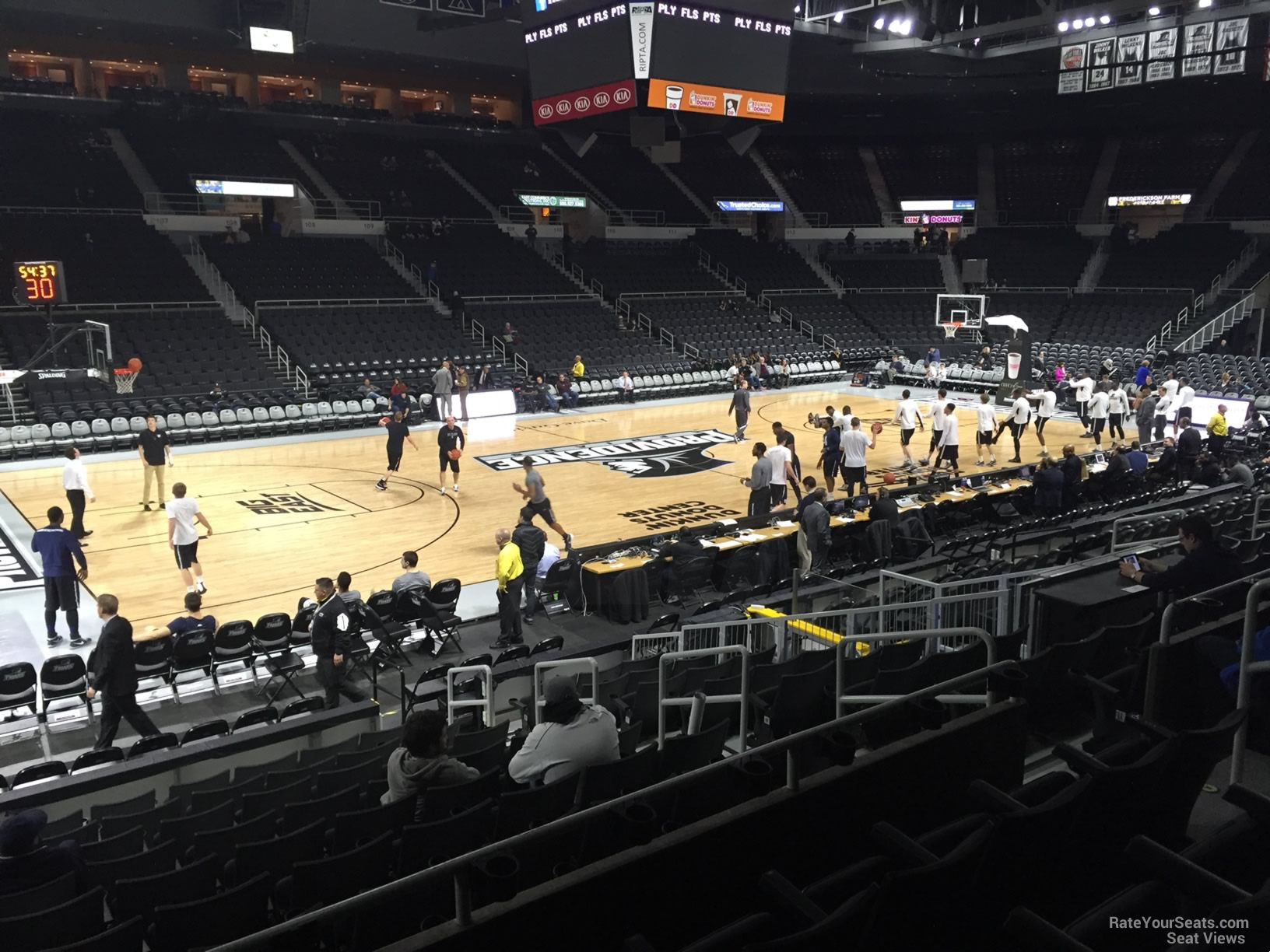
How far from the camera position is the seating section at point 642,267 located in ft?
119

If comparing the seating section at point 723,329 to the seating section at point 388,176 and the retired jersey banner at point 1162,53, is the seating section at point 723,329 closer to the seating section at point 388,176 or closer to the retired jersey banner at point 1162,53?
the seating section at point 388,176

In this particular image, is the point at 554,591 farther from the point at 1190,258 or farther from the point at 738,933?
the point at 1190,258

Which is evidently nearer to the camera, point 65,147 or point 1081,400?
point 1081,400

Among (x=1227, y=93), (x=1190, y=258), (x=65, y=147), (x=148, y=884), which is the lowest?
(x=148, y=884)

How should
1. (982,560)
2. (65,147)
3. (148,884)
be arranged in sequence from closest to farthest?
(148,884) → (982,560) → (65,147)

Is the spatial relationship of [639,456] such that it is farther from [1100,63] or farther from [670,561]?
[1100,63]

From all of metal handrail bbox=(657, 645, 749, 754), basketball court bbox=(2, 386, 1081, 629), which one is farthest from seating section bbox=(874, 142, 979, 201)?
metal handrail bbox=(657, 645, 749, 754)

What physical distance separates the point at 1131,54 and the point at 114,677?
21.8 meters

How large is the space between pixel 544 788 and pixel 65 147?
33.2 m

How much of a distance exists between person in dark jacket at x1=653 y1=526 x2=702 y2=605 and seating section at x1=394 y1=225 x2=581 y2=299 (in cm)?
2175

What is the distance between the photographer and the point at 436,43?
109ft

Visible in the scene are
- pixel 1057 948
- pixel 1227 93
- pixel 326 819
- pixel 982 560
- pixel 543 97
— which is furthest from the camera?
pixel 1227 93

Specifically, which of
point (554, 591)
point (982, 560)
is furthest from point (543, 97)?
point (982, 560)

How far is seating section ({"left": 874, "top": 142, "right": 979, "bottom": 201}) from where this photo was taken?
147 feet
